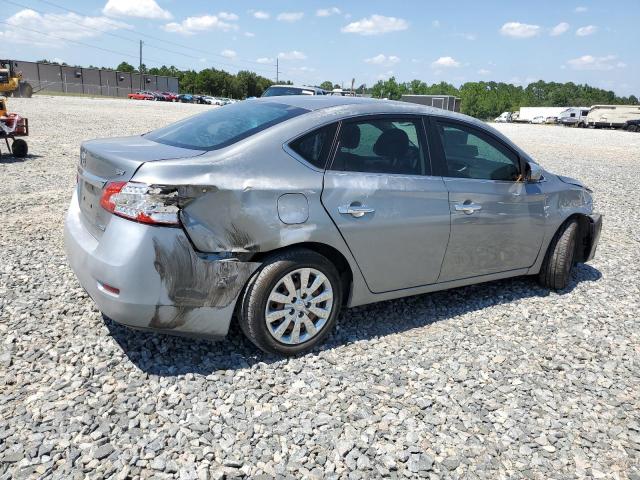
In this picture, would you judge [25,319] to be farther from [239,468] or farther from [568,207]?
[568,207]

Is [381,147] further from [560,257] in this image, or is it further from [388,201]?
[560,257]

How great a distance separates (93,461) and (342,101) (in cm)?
282

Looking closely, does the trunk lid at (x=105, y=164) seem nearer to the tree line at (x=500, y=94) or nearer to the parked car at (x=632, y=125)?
the parked car at (x=632, y=125)

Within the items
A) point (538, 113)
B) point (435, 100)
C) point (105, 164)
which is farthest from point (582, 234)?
point (538, 113)

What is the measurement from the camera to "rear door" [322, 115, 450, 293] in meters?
3.49

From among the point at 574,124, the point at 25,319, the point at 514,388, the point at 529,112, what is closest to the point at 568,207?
the point at 514,388

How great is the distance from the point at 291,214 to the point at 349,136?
30.3 inches

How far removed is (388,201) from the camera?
364 centimetres

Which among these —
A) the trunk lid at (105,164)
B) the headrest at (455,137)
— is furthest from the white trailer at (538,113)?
the trunk lid at (105,164)

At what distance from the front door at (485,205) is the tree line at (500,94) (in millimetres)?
84989

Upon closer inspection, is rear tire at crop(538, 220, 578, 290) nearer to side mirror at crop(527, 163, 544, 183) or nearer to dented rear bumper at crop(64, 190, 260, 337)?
side mirror at crop(527, 163, 544, 183)

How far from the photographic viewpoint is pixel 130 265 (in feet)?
9.50

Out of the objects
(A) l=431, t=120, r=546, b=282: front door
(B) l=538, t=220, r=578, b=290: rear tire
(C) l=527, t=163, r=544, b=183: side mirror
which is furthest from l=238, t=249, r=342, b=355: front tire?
(B) l=538, t=220, r=578, b=290: rear tire

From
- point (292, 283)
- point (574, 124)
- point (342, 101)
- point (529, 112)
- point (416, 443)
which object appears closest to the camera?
point (416, 443)
